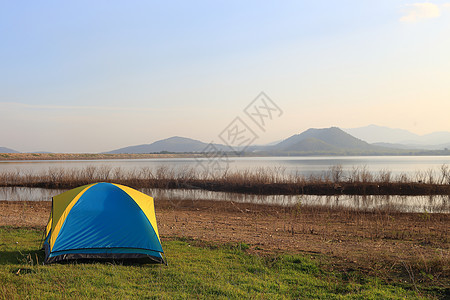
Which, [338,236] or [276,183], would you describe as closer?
[338,236]

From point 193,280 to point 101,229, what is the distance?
8.31ft

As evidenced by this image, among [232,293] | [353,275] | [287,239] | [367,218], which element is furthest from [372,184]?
[232,293]

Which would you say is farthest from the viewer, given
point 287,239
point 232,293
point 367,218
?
point 367,218

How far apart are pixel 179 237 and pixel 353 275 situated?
16.4 ft

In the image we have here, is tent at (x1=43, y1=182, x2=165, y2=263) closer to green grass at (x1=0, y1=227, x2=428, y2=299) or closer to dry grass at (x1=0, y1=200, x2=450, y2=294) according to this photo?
green grass at (x1=0, y1=227, x2=428, y2=299)

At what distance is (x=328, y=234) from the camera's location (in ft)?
36.2

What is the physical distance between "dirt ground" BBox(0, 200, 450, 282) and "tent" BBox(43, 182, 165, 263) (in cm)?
237

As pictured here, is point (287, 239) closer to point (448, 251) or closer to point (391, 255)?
point (391, 255)

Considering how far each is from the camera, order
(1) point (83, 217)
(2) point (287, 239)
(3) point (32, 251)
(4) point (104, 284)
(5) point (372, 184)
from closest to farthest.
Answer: (4) point (104, 284) → (1) point (83, 217) → (3) point (32, 251) → (2) point (287, 239) → (5) point (372, 184)

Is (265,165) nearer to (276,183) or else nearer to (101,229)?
(276,183)

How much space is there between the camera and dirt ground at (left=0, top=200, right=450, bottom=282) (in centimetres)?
796

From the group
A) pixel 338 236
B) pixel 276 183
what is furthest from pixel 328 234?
pixel 276 183

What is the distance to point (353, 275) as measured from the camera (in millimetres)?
7047

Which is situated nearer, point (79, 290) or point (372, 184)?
point (79, 290)
